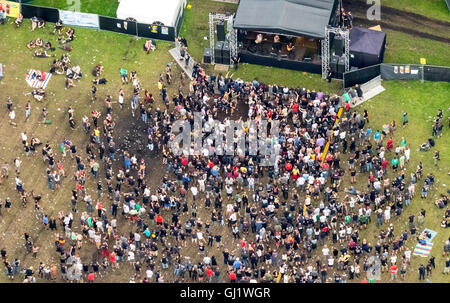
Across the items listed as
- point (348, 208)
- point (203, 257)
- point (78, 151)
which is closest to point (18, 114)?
point (78, 151)

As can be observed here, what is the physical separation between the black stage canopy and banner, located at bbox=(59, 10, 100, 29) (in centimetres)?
1926

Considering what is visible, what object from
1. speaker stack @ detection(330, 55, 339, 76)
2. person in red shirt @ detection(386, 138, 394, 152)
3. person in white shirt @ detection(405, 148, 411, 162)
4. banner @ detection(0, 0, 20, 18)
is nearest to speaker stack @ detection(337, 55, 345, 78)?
speaker stack @ detection(330, 55, 339, 76)

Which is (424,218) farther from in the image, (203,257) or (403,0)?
(403,0)

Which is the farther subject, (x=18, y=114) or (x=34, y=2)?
(x=34, y=2)

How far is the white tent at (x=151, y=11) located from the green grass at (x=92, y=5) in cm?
261

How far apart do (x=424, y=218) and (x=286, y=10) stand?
63.2ft

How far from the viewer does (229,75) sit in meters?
96.5

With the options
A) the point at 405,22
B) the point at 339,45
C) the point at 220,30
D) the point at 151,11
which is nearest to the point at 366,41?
the point at 339,45

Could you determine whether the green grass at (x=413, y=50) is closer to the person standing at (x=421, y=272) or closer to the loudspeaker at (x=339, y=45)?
the loudspeaker at (x=339, y=45)

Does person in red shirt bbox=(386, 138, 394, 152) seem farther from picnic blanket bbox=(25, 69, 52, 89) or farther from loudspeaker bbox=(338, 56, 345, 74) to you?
picnic blanket bbox=(25, 69, 52, 89)

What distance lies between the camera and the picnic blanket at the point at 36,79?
95875mm

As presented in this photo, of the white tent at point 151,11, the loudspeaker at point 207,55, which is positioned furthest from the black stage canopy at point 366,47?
the white tent at point 151,11

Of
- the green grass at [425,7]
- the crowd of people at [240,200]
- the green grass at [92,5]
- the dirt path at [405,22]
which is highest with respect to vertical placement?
the green grass at [425,7]

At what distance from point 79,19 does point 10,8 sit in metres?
5.43
